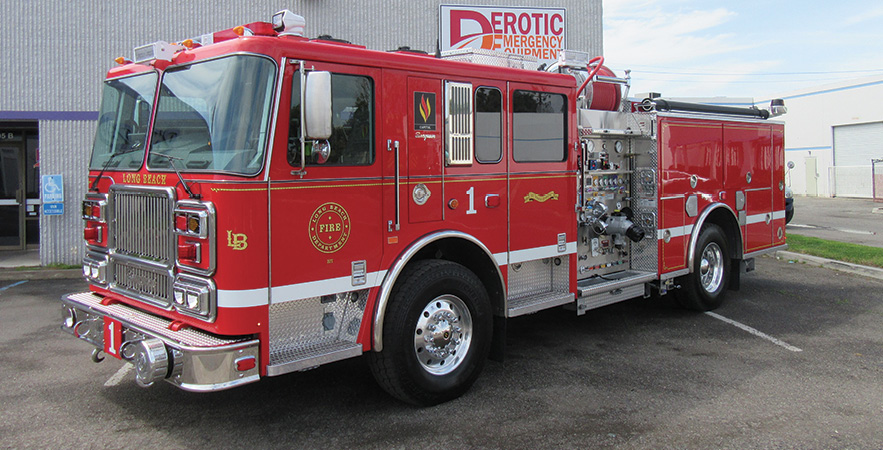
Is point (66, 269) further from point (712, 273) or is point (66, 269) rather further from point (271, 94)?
point (712, 273)

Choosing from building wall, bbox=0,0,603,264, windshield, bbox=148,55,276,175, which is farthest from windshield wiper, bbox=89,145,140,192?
building wall, bbox=0,0,603,264

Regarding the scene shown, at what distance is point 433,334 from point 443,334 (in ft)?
0.30

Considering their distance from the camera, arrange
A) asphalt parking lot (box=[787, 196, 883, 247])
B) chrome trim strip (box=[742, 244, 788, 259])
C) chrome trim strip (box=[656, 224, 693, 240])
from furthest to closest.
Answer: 1. asphalt parking lot (box=[787, 196, 883, 247])
2. chrome trim strip (box=[742, 244, 788, 259])
3. chrome trim strip (box=[656, 224, 693, 240])

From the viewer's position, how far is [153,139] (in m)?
4.65

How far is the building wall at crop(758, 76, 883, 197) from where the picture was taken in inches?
1214

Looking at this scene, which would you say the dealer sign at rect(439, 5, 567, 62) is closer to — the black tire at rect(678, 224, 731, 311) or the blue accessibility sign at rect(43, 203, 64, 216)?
the black tire at rect(678, 224, 731, 311)

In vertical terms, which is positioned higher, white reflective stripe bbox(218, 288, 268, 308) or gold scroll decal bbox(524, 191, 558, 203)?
gold scroll decal bbox(524, 191, 558, 203)

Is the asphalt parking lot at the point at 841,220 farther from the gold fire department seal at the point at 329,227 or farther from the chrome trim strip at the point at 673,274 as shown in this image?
the gold fire department seal at the point at 329,227

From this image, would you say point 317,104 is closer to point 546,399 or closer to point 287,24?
point 287,24

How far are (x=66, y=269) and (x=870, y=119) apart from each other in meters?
33.4

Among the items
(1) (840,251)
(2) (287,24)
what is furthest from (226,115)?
(1) (840,251)

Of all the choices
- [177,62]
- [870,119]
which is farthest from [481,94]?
[870,119]

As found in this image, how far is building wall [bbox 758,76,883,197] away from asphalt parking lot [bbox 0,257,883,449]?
27.8 meters

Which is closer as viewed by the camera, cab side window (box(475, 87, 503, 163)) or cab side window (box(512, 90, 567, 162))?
cab side window (box(475, 87, 503, 163))
